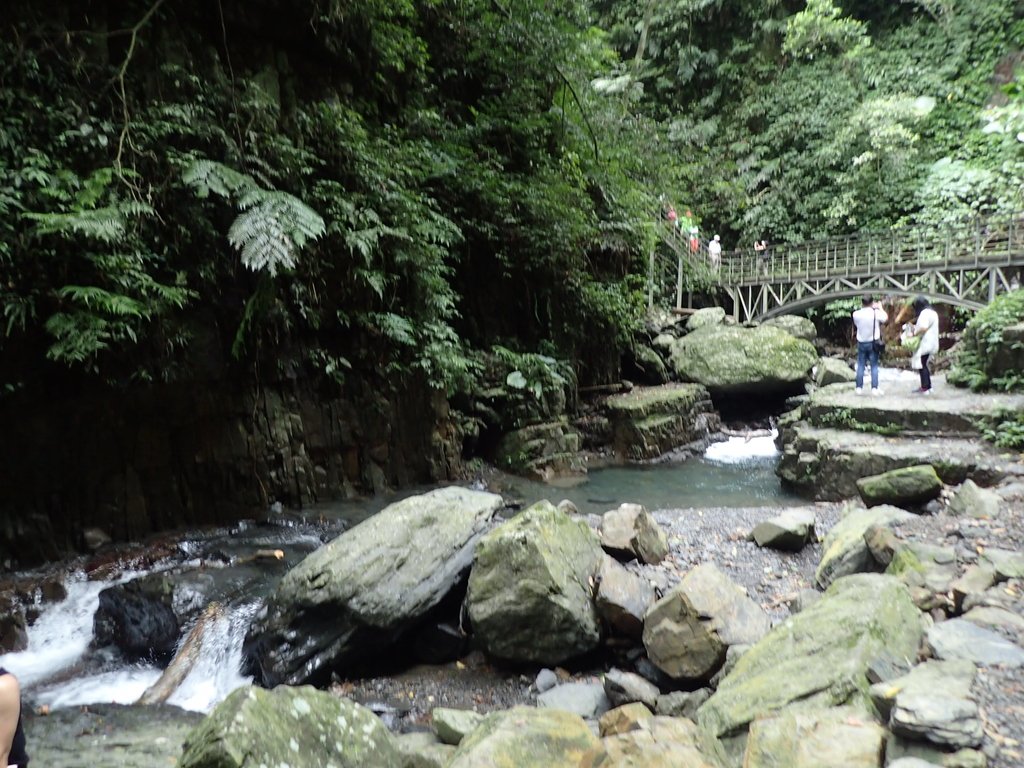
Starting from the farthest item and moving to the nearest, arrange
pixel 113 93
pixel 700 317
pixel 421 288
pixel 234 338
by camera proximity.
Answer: pixel 700 317 < pixel 421 288 < pixel 234 338 < pixel 113 93

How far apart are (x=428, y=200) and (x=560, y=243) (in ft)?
10.7

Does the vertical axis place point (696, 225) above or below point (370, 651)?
above

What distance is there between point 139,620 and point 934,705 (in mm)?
5854

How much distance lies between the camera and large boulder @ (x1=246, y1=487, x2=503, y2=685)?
187 inches

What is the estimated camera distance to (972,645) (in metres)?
2.85

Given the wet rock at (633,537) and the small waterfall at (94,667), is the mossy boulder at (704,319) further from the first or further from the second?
the small waterfall at (94,667)

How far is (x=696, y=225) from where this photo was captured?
20.8 m

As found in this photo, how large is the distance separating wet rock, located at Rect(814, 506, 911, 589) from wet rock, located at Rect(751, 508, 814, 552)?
0.65 ft

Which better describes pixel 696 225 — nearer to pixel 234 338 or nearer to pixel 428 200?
pixel 428 200

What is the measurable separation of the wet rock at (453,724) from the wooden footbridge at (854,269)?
14570 mm

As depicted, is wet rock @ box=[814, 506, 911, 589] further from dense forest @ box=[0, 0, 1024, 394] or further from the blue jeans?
dense forest @ box=[0, 0, 1024, 394]

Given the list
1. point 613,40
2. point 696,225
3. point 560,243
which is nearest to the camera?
point 560,243

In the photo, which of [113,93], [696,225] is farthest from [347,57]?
[696,225]

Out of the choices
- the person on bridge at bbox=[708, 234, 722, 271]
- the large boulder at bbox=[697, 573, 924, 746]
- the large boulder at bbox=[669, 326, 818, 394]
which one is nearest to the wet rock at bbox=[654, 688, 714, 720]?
the large boulder at bbox=[697, 573, 924, 746]
